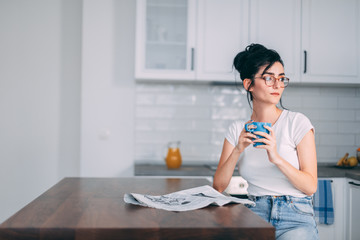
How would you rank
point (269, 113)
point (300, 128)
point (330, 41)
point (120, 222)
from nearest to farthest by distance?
point (120, 222) → point (300, 128) → point (269, 113) → point (330, 41)

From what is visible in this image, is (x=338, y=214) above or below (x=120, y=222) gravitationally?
below

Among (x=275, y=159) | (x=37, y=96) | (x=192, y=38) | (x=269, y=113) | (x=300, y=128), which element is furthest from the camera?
(x=37, y=96)

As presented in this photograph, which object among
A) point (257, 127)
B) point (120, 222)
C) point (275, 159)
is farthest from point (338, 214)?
point (120, 222)

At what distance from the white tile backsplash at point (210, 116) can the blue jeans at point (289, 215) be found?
1.83 metres

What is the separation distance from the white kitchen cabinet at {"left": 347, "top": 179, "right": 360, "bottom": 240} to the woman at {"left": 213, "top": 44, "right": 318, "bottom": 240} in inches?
56.2

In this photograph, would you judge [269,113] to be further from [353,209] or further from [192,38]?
[353,209]

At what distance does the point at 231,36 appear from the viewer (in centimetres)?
312

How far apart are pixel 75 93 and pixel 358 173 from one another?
2.47 meters

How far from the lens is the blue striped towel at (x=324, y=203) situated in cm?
285

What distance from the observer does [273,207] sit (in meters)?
1.62

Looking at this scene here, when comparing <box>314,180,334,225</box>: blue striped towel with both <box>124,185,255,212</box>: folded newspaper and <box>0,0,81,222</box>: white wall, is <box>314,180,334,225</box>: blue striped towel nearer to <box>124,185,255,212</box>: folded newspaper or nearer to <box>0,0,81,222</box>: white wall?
<box>124,185,255,212</box>: folded newspaper

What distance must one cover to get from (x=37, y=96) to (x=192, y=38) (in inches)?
60.2

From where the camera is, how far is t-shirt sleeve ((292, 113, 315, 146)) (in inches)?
66.6

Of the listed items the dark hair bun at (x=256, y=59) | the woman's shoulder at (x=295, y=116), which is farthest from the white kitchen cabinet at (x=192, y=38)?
the woman's shoulder at (x=295, y=116)
